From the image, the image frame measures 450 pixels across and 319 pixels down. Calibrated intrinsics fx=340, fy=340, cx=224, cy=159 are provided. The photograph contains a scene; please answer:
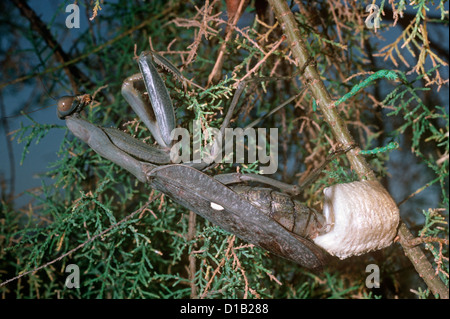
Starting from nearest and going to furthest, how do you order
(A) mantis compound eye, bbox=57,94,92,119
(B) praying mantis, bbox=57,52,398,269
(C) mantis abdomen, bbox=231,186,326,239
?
(B) praying mantis, bbox=57,52,398,269 < (C) mantis abdomen, bbox=231,186,326,239 < (A) mantis compound eye, bbox=57,94,92,119

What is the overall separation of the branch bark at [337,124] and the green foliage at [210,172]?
14 centimetres

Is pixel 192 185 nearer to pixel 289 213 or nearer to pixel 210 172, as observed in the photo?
pixel 210 172

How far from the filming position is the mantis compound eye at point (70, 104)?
5.13 feet

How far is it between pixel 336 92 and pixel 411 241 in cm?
92

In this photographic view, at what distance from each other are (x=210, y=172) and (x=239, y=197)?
0.91ft

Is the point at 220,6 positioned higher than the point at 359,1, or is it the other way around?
the point at 220,6

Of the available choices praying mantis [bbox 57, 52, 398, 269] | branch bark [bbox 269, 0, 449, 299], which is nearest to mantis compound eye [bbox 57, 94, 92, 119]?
praying mantis [bbox 57, 52, 398, 269]

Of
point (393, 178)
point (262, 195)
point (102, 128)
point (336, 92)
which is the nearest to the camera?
point (262, 195)

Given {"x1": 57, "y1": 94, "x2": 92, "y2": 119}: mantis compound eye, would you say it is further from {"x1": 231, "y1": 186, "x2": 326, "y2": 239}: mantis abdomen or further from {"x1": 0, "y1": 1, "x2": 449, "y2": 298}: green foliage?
{"x1": 231, "y1": 186, "x2": 326, "y2": 239}: mantis abdomen

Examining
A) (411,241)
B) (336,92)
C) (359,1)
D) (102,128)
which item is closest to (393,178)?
(336,92)

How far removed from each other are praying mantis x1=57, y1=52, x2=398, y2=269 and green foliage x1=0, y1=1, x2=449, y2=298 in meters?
0.14

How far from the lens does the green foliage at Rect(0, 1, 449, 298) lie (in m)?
1.67

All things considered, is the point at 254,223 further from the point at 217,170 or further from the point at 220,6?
the point at 220,6
